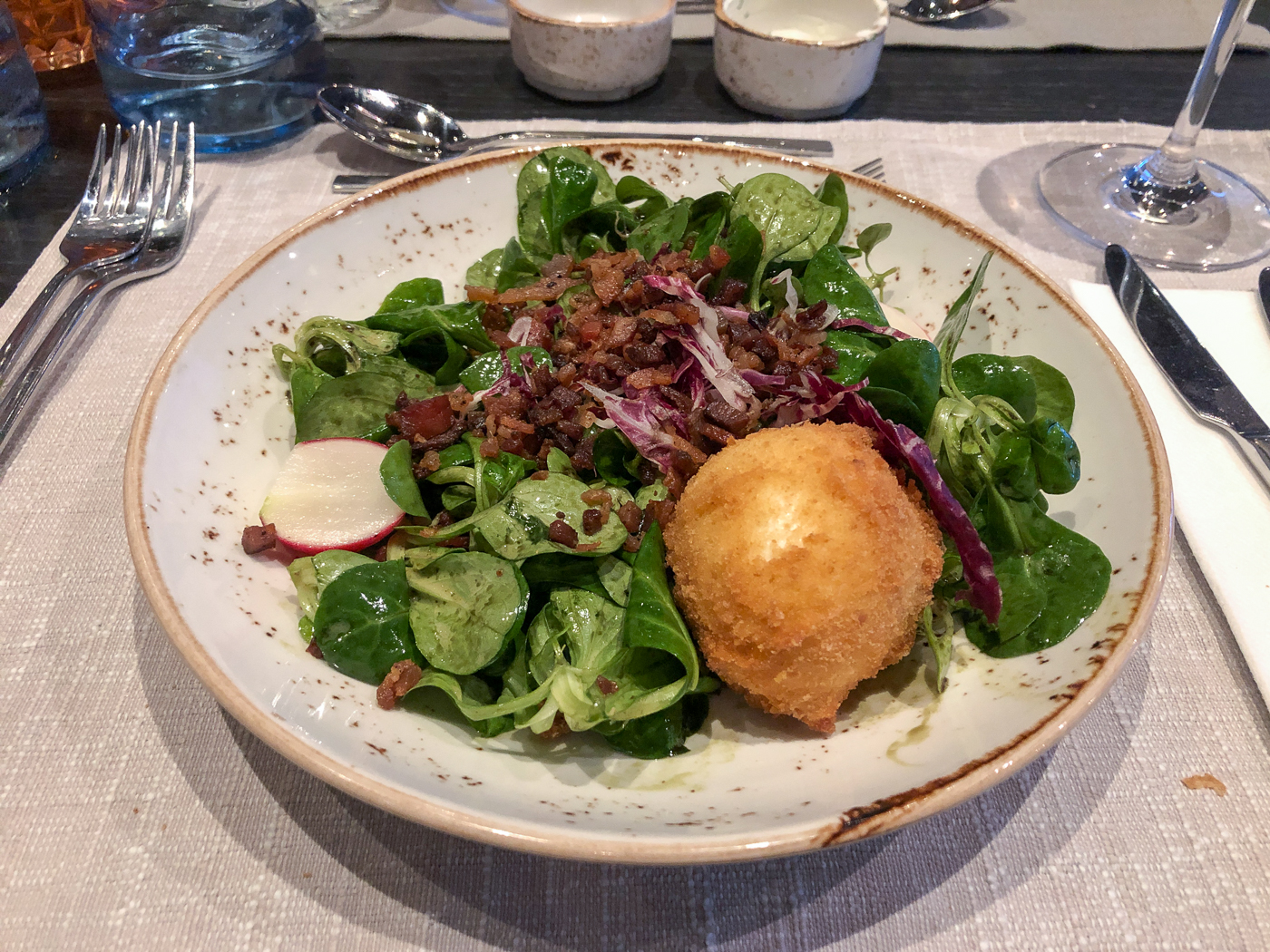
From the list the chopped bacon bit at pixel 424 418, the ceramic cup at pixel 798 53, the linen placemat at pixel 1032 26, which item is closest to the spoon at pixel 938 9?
the linen placemat at pixel 1032 26

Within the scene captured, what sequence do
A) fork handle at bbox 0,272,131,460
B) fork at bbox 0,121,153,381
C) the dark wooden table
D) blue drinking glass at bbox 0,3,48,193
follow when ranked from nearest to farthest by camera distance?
1. fork handle at bbox 0,272,131,460
2. fork at bbox 0,121,153,381
3. blue drinking glass at bbox 0,3,48,193
4. the dark wooden table

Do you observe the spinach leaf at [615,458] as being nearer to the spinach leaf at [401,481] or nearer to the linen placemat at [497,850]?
the spinach leaf at [401,481]

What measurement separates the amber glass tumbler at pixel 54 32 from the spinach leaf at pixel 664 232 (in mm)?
3048

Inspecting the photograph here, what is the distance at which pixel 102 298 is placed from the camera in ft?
8.21

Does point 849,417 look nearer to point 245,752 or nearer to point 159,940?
point 245,752

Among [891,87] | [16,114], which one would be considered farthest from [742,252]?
[16,114]

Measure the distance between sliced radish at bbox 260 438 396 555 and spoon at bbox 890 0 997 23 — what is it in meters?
4.05

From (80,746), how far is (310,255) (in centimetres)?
121

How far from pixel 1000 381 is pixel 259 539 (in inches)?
62.5

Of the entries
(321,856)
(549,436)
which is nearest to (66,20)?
(549,436)

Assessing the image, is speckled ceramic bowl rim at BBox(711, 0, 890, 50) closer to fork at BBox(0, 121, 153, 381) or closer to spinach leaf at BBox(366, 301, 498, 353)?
fork at BBox(0, 121, 153, 381)

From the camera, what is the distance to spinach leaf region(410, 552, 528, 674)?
4.70ft

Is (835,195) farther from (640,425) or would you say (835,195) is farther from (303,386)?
(303,386)

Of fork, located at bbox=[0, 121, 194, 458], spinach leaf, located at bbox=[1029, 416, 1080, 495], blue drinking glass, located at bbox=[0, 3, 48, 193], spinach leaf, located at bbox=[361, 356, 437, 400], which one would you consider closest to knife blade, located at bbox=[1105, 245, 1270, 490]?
spinach leaf, located at bbox=[1029, 416, 1080, 495]
